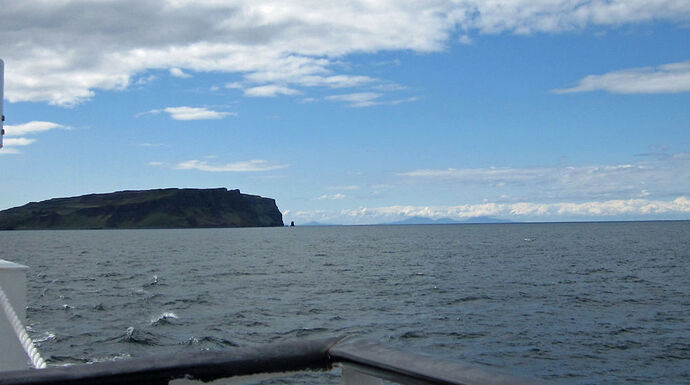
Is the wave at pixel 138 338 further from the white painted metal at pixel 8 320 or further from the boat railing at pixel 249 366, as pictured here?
the boat railing at pixel 249 366

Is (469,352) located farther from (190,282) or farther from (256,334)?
(190,282)

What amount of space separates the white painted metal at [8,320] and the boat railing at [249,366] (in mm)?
3630

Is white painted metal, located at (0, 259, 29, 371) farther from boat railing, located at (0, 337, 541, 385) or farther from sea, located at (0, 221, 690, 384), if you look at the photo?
sea, located at (0, 221, 690, 384)

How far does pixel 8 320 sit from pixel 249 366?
3967 mm

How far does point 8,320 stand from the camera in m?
5.15

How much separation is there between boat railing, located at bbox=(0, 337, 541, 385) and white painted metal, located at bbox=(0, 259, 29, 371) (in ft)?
11.9

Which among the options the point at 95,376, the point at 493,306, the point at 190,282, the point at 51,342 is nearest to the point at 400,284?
the point at 493,306

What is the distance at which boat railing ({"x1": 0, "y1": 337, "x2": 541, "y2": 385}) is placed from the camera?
2.00 m

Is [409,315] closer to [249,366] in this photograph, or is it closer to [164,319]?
[164,319]

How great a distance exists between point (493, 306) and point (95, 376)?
32604 millimetres

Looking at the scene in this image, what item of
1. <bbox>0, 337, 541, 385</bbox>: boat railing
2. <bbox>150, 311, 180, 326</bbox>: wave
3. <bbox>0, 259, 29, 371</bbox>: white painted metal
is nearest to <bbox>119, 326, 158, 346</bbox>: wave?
<bbox>150, 311, 180, 326</bbox>: wave

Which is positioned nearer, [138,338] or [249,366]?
[249,366]

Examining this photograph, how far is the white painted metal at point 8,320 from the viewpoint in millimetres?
5180

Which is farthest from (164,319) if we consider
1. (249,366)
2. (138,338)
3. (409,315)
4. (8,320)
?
(249,366)
